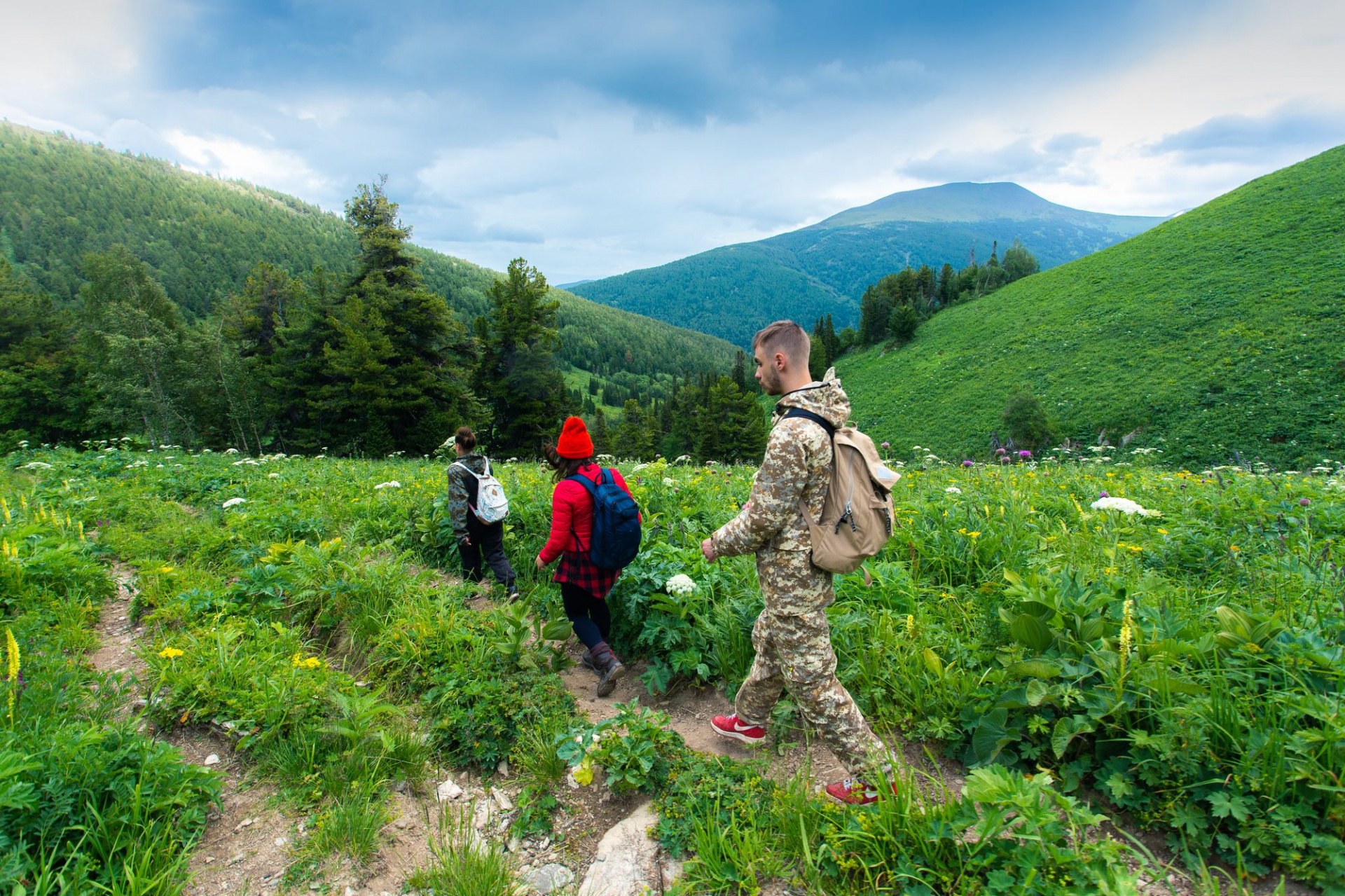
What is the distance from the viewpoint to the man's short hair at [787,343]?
2.97 m

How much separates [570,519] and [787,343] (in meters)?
2.37

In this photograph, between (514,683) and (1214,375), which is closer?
(514,683)

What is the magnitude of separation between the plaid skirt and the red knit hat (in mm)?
816

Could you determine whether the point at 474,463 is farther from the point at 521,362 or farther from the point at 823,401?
the point at 521,362

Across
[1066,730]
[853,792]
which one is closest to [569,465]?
[853,792]

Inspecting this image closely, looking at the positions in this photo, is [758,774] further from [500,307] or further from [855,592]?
[500,307]

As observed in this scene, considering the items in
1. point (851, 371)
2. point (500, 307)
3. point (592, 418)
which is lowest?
point (592, 418)

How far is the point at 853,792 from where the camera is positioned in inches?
107

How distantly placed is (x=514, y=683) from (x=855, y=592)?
2.74m

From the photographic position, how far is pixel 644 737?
3164 millimetres

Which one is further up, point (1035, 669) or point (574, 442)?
point (574, 442)

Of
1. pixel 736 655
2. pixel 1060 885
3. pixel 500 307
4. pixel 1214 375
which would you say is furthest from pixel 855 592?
pixel 1214 375

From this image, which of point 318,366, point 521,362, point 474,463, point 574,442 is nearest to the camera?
point 574,442

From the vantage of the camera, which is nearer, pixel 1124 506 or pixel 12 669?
pixel 12 669
